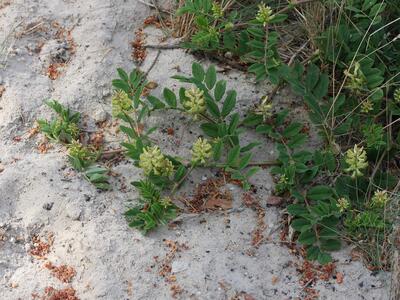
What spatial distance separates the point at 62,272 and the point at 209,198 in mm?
593

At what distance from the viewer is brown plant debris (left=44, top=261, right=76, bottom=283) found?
7.34 ft

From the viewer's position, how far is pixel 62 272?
2250 mm

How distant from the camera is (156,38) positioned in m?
2.91

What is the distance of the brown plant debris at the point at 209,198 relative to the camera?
7.92 ft

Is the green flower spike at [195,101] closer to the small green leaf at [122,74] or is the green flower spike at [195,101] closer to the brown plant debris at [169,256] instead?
the small green leaf at [122,74]

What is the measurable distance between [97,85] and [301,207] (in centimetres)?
102

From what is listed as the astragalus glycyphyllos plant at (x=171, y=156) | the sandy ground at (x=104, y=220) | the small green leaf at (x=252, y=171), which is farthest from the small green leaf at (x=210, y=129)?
the small green leaf at (x=252, y=171)

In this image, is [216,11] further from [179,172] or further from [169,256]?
[169,256]

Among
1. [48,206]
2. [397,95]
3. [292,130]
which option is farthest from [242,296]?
[397,95]

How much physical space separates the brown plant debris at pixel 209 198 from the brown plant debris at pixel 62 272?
48cm

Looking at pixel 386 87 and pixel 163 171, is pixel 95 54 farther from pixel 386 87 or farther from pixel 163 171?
pixel 386 87

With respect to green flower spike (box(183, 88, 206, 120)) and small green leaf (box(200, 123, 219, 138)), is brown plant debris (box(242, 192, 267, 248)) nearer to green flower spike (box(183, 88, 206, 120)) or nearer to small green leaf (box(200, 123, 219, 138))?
small green leaf (box(200, 123, 219, 138))

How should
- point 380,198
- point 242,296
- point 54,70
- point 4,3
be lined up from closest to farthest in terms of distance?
point 242,296
point 380,198
point 54,70
point 4,3

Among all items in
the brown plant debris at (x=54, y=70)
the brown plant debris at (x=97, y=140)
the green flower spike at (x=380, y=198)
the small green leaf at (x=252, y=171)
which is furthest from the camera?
the brown plant debris at (x=54, y=70)
